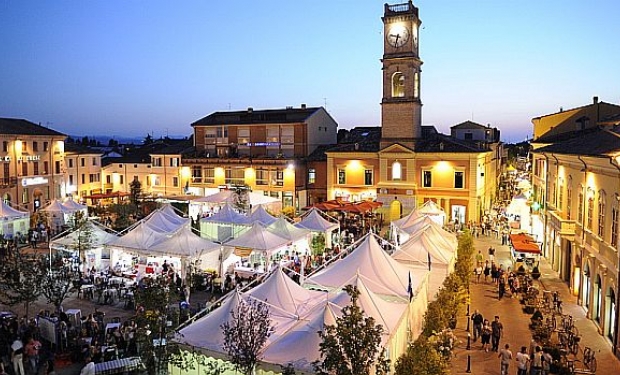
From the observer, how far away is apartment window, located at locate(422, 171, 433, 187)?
132 feet

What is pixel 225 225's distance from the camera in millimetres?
28953

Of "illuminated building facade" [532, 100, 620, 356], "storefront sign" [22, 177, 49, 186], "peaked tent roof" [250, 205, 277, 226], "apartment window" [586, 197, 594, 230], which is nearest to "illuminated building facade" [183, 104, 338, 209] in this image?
"storefront sign" [22, 177, 49, 186]

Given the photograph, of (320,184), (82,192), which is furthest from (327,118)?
(82,192)

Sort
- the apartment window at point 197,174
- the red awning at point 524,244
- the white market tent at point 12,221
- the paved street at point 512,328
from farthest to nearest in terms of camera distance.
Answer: the apartment window at point 197,174 < the white market tent at point 12,221 < the red awning at point 524,244 < the paved street at point 512,328

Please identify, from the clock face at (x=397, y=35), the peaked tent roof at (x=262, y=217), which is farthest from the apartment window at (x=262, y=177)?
the peaked tent roof at (x=262, y=217)

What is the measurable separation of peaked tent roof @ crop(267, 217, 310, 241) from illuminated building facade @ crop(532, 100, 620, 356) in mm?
11814

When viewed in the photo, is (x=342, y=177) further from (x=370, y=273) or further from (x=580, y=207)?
(x=370, y=273)

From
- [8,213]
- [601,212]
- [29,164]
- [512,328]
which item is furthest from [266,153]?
[601,212]

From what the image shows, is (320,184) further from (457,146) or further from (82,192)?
(82,192)

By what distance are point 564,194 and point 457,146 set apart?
1579 centimetres

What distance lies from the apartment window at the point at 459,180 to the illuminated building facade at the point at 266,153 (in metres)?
12.1

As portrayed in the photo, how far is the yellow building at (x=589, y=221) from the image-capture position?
652 inches

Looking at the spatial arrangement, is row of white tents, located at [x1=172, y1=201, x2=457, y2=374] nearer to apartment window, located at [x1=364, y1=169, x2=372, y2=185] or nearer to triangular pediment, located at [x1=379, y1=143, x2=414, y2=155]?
triangular pediment, located at [x1=379, y1=143, x2=414, y2=155]

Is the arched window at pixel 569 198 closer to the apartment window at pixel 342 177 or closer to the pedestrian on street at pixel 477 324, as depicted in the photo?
the pedestrian on street at pixel 477 324
